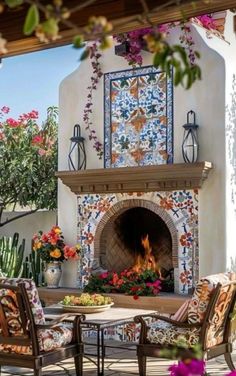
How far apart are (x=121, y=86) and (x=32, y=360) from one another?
4.49 meters

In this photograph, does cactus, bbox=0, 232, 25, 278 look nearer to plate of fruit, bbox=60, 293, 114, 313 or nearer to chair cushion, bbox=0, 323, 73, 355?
plate of fruit, bbox=60, 293, 114, 313

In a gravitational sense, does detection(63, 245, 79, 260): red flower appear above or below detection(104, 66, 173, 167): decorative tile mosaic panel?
below

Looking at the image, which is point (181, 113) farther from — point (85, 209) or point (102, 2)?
point (102, 2)

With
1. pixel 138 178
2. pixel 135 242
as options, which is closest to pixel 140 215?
pixel 135 242

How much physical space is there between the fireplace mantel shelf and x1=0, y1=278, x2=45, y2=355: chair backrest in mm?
3162

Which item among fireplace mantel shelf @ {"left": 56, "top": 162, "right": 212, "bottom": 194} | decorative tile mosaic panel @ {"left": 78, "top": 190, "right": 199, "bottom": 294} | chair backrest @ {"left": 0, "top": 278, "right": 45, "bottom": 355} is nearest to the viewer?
chair backrest @ {"left": 0, "top": 278, "right": 45, "bottom": 355}

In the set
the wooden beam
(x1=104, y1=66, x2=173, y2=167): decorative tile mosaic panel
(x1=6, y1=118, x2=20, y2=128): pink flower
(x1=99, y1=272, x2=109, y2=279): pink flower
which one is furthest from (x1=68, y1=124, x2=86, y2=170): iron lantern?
the wooden beam

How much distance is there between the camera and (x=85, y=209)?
27.9 ft

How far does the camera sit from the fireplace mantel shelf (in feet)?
24.6

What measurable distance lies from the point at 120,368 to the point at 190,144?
2.90m

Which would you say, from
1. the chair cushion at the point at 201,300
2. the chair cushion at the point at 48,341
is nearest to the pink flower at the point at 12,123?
the chair cushion at the point at 48,341

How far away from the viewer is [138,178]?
791 centimetres

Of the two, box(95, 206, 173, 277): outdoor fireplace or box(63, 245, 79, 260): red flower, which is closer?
box(63, 245, 79, 260): red flower

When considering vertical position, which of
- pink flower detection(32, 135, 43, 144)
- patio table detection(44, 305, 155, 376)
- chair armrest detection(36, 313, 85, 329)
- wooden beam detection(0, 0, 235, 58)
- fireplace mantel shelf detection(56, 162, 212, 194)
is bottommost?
patio table detection(44, 305, 155, 376)
